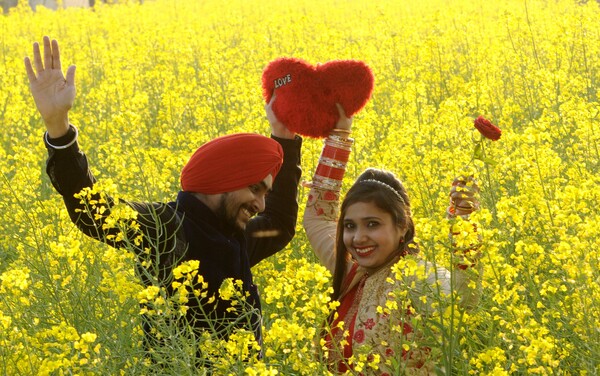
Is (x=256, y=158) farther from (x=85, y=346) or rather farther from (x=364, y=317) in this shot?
(x=85, y=346)

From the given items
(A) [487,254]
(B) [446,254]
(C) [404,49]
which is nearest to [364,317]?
(B) [446,254]

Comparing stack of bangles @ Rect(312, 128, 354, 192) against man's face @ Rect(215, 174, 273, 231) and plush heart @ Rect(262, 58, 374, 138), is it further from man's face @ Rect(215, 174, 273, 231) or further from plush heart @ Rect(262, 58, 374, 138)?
man's face @ Rect(215, 174, 273, 231)

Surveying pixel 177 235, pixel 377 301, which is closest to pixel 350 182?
pixel 377 301

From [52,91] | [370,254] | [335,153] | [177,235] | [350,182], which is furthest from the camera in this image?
[350,182]

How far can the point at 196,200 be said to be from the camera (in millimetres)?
2891

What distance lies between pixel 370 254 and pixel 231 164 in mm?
494

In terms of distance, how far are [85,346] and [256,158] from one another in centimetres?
86

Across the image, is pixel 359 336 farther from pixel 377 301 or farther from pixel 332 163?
pixel 332 163

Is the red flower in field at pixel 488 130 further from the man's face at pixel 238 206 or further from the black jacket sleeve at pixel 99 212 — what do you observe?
the black jacket sleeve at pixel 99 212

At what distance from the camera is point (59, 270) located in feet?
10.9

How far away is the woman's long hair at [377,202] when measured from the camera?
3045mm

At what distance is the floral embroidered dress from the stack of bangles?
0.03 meters

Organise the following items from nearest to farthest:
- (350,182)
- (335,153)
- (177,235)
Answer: (177,235) → (335,153) → (350,182)

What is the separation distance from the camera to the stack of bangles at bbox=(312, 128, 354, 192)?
3.27 meters
